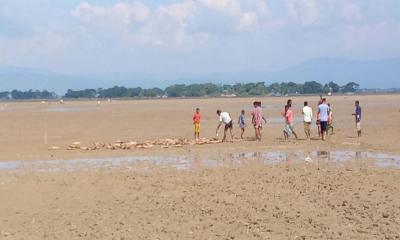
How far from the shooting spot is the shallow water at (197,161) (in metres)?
17.1

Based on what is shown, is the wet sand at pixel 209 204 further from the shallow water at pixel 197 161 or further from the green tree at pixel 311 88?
the green tree at pixel 311 88

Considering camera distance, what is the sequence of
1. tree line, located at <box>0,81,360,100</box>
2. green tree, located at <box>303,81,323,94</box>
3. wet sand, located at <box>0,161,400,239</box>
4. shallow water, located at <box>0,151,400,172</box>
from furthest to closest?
1. green tree, located at <box>303,81,323,94</box>
2. tree line, located at <box>0,81,360,100</box>
3. shallow water, located at <box>0,151,400,172</box>
4. wet sand, located at <box>0,161,400,239</box>

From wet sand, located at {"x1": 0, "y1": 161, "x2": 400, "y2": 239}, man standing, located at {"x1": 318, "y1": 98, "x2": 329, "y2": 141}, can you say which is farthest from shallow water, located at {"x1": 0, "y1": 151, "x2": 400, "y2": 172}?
man standing, located at {"x1": 318, "y1": 98, "x2": 329, "y2": 141}

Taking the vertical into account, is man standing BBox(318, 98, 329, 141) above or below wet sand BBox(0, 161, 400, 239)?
above

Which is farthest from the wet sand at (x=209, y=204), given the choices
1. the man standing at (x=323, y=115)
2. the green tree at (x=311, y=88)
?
the green tree at (x=311, y=88)

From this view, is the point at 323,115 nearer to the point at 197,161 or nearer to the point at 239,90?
the point at 197,161

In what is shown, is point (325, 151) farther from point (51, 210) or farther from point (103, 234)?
point (103, 234)

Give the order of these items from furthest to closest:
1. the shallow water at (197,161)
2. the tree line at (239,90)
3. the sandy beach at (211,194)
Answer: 1. the tree line at (239,90)
2. the shallow water at (197,161)
3. the sandy beach at (211,194)

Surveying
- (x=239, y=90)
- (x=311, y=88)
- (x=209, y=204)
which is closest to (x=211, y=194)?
(x=209, y=204)

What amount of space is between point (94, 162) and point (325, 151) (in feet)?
22.5

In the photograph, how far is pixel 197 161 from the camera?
18047mm

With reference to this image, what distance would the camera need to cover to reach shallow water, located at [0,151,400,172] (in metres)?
17.1

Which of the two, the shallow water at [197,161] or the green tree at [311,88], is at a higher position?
the shallow water at [197,161]

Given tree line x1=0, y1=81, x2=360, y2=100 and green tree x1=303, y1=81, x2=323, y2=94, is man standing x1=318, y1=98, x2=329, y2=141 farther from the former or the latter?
green tree x1=303, y1=81, x2=323, y2=94
